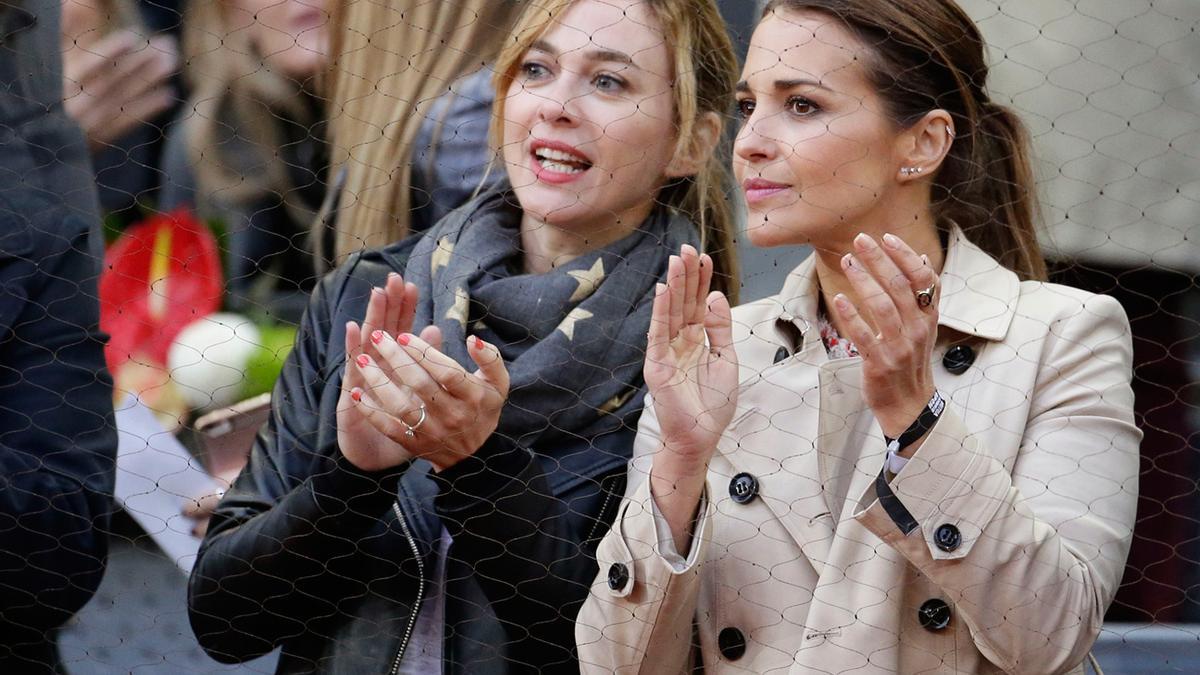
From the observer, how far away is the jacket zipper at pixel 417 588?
1796mm

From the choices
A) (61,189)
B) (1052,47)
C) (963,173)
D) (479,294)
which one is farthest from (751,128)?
(1052,47)

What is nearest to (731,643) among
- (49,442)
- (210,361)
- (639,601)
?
(639,601)

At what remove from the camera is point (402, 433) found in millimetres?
1652

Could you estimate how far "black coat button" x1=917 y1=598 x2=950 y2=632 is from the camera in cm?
161

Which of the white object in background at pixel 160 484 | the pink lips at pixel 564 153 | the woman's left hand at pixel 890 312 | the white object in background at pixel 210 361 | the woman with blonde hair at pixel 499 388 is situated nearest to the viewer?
the woman's left hand at pixel 890 312

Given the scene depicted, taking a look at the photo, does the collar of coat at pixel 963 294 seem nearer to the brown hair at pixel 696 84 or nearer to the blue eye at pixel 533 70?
the brown hair at pixel 696 84

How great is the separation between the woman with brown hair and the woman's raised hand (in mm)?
264

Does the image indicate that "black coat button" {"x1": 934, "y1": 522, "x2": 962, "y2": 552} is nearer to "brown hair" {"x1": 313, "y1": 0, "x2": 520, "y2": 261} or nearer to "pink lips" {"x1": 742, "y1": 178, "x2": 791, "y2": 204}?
"pink lips" {"x1": 742, "y1": 178, "x2": 791, "y2": 204}

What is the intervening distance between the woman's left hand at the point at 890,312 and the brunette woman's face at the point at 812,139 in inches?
9.9

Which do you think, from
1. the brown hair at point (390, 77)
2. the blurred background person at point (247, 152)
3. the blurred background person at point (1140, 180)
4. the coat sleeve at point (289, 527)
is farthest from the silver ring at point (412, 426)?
the blurred background person at point (1140, 180)

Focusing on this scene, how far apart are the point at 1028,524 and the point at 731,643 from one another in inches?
13.3

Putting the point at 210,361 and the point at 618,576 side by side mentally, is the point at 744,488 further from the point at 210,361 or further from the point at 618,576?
the point at 210,361

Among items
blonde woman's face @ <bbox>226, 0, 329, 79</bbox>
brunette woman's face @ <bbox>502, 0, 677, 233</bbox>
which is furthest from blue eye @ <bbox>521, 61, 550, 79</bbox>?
blonde woman's face @ <bbox>226, 0, 329, 79</bbox>

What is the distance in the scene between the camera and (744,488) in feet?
5.63
